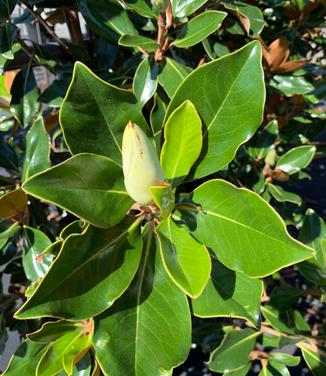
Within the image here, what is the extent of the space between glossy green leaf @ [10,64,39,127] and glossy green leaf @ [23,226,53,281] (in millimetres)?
283

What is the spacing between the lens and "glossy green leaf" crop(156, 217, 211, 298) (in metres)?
0.59

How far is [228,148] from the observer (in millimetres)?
720

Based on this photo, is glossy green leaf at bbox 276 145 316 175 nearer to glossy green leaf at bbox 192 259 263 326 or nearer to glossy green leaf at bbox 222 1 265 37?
glossy green leaf at bbox 222 1 265 37

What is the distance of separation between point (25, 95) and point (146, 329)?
68 cm

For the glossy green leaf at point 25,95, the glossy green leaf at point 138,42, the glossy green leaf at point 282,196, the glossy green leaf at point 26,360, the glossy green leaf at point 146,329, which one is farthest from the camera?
the glossy green leaf at point 282,196

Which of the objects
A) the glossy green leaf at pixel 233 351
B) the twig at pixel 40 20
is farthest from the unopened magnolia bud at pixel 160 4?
the glossy green leaf at pixel 233 351

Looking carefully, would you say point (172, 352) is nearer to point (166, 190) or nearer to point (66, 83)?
point (166, 190)

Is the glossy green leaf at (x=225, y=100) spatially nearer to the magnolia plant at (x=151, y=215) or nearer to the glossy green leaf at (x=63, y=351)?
the magnolia plant at (x=151, y=215)

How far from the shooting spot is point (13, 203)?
926 millimetres

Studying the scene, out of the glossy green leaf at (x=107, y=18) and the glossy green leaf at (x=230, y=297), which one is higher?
the glossy green leaf at (x=107, y=18)

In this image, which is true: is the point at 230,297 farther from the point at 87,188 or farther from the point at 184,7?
the point at 184,7

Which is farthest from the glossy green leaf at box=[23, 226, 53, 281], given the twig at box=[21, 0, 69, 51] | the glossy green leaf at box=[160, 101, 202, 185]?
the twig at box=[21, 0, 69, 51]

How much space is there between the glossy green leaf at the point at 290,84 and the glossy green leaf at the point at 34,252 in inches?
28.6

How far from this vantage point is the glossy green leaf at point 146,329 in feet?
2.29
